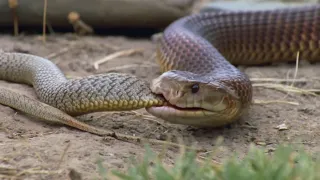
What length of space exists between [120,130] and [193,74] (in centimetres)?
54

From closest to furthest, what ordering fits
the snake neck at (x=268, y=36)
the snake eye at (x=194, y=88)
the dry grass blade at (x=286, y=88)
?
the snake eye at (x=194, y=88)
the dry grass blade at (x=286, y=88)
the snake neck at (x=268, y=36)

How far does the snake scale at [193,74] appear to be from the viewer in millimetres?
3695

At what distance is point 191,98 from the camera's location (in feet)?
12.0

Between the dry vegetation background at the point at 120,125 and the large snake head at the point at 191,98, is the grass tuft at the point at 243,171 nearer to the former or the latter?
the dry vegetation background at the point at 120,125

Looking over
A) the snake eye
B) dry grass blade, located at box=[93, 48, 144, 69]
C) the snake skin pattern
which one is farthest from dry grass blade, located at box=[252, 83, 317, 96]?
the snake eye

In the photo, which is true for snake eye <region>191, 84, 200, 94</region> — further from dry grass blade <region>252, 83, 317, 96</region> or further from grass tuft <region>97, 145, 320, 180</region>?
dry grass blade <region>252, 83, 317, 96</region>

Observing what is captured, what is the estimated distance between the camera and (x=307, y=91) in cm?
490

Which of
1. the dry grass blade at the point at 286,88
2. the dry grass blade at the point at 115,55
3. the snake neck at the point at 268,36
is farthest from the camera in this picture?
the snake neck at the point at 268,36

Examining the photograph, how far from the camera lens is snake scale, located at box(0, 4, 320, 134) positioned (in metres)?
3.70

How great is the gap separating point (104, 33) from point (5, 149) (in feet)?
12.3

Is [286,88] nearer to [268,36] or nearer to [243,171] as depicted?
[268,36]

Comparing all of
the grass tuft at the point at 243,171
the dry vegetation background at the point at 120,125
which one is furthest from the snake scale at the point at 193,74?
the grass tuft at the point at 243,171

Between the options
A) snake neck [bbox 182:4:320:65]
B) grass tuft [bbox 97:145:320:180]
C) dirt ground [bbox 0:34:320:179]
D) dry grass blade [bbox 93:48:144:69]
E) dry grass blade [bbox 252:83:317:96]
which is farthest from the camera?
snake neck [bbox 182:4:320:65]

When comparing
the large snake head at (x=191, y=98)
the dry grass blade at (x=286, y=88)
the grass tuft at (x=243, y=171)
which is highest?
the grass tuft at (x=243, y=171)
